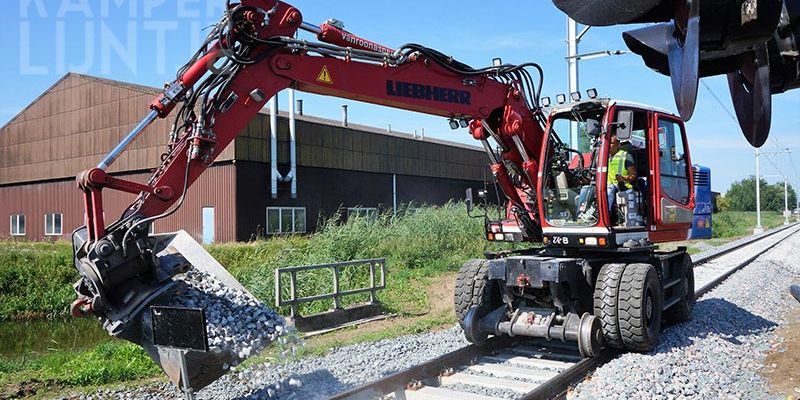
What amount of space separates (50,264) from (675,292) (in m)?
16.1

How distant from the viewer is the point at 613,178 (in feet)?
26.1

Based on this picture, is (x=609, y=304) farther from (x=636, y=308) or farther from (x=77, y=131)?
(x=77, y=131)

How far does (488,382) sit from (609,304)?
181cm

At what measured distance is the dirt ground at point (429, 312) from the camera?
1004 cm

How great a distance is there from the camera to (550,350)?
821cm

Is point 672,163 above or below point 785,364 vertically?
above

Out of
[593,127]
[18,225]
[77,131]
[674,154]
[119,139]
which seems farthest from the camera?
[18,225]

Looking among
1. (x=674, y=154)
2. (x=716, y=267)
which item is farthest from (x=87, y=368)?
(x=716, y=267)

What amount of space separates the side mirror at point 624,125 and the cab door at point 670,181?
2.02ft

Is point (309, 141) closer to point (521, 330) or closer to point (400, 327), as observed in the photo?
point (400, 327)

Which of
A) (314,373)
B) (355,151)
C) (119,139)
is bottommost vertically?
(314,373)

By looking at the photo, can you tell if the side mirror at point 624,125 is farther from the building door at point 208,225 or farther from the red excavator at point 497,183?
the building door at point 208,225

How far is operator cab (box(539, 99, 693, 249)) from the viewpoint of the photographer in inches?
309

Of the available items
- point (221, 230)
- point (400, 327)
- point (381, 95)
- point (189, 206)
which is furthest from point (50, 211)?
point (381, 95)
